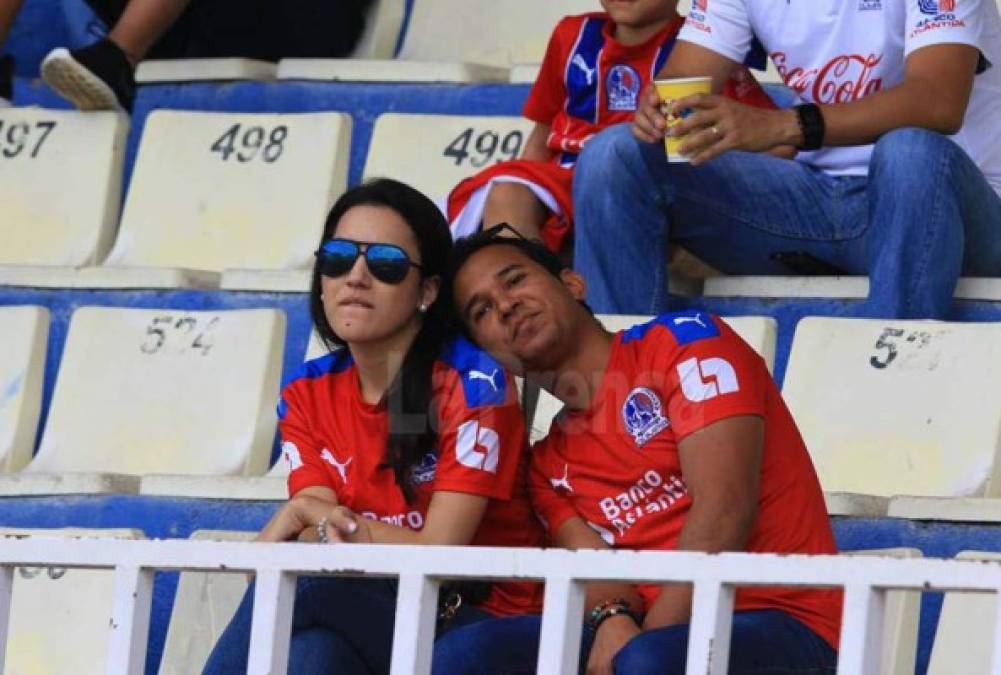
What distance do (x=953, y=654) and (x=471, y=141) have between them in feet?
6.10

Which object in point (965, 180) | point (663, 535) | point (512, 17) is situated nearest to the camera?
point (663, 535)

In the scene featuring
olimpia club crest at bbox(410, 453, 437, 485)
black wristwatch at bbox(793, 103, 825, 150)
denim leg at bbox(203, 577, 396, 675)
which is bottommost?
denim leg at bbox(203, 577, 396, 675)

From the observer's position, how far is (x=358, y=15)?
204 inches

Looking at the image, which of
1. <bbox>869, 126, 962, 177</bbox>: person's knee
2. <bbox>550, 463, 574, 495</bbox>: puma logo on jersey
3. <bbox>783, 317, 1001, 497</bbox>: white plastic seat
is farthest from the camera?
<bbox>869, 126, 962, 177</bbox>: person's knee

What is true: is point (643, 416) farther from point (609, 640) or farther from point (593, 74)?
point (593, 74)

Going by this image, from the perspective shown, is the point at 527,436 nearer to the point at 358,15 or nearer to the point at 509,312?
the point at 509,312

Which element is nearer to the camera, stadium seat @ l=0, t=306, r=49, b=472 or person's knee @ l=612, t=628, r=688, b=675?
person's knee @ l=612, t=628, r=688, b=675

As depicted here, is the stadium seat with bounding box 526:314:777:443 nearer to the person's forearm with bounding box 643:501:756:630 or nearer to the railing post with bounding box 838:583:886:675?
the person's forearm with bounding box 643:501:756:630

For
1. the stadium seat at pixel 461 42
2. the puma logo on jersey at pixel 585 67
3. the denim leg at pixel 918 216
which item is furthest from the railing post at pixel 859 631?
the stadium seat at pixel 461 42

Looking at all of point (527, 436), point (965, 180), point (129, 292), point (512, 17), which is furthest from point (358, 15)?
point (527, 436)

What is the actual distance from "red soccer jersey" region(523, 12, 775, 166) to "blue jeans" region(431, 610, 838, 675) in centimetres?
145

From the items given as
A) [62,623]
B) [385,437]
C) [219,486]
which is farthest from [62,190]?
[385,437]

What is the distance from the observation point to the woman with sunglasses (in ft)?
9.02

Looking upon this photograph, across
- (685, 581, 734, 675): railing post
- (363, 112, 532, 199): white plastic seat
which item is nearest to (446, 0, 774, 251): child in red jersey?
(363, 112, 532, 199): white plastic seat
